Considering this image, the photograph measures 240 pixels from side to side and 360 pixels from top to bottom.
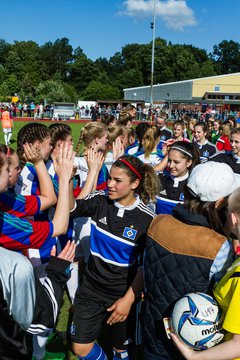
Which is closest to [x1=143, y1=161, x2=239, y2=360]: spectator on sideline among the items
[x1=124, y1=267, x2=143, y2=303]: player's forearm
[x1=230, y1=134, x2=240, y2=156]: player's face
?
[x1=124, y1=267, x2=143, y2=303]: player's forearm

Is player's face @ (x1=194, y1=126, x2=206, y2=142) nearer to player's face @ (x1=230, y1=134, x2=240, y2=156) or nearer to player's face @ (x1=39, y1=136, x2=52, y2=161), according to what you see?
player's face @ (x1=230, y1=134, x2=240, y2=156)

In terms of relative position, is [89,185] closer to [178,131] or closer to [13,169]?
→ [13,169]

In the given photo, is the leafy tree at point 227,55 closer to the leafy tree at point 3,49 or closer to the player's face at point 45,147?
the leafy tree at point 3,49

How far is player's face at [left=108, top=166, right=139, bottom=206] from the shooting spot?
3520 millimetres

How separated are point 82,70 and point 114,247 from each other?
95912 millimetres

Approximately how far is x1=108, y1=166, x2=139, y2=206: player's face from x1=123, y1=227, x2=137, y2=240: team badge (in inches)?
11.3

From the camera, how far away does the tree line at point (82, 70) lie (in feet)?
225

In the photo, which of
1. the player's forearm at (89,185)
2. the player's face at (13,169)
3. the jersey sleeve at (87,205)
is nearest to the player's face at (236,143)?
the player's forearm at (89,185)

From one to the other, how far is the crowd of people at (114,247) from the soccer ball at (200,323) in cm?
7

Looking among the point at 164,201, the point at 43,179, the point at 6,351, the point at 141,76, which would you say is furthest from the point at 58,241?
the point at 141,76

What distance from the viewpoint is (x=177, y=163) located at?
504 centimetres

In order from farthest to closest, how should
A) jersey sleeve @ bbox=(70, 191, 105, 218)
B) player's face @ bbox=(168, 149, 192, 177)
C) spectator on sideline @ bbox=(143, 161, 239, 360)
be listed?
player's face @ bbox=(168, 149, 192, 177) → jersey sleeve @ bbox=(70, 191, 105, 218) → spectator on sideline @ bbox=(143, 161, 239, 360)

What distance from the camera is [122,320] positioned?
3.31 metres

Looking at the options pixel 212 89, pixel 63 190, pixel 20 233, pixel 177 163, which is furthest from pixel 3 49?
pixel 20 233
